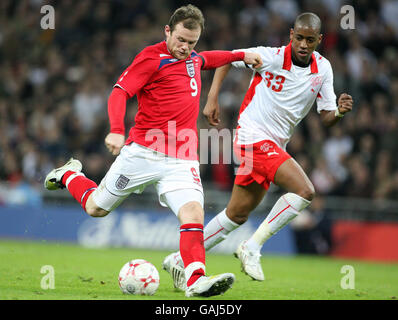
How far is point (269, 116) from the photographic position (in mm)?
7555

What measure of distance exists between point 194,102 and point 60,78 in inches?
409

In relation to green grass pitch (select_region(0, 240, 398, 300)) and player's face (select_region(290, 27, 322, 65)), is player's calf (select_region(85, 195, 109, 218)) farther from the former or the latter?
player's face (select_region(290, 27, 322, 65))

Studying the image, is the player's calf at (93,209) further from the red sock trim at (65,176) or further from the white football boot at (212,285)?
the white football boot at (212,285)

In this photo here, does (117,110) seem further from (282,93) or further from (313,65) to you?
(313,65)

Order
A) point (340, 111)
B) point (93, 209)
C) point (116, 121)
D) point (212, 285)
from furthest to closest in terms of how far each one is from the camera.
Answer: point (340, 111), point (93, 209), point (116, 121), point (212, 285)

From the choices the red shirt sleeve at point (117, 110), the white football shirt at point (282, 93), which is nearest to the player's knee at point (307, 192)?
the white football shirt at point (282, 93)

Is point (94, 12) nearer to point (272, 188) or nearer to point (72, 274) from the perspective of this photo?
point (272, 188)

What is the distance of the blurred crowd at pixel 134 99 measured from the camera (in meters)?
14.5

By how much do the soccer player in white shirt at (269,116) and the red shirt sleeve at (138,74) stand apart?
1185mm

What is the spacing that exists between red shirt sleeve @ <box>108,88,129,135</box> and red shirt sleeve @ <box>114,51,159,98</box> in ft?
0.19

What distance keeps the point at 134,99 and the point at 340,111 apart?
30.6 ft

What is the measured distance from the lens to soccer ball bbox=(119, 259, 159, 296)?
617 centimetres

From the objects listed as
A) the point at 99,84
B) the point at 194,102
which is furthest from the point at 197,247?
the point at 99,84

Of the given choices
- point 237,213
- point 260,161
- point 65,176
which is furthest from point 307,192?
point 65,176
